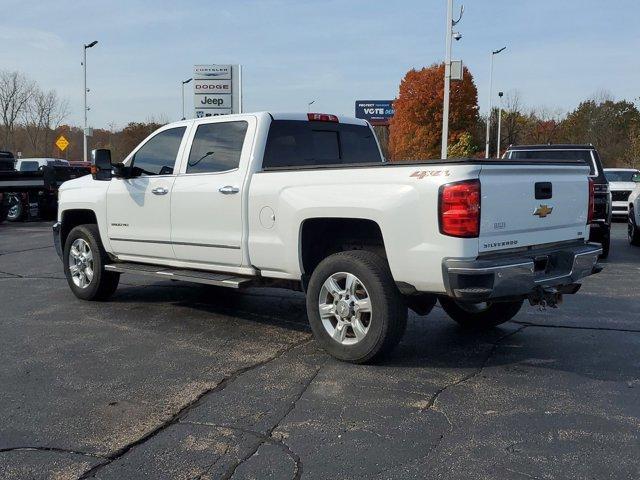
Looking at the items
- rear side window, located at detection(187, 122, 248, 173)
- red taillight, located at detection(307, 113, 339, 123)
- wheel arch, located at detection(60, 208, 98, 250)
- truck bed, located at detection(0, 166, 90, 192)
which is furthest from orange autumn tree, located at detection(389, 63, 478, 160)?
rear side window, located at detection(187, 122, 248, 173)

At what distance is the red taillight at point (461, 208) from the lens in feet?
14.8

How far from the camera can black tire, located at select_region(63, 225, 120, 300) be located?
7594 mm

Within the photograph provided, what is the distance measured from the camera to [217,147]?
21.1 ft

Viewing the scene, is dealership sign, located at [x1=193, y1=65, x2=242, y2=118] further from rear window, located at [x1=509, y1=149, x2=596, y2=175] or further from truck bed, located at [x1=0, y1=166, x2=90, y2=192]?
rear window, located at [x1=509, y1=149, x2=596, y2=175]

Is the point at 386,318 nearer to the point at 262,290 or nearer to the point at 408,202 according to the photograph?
the point at 408,202

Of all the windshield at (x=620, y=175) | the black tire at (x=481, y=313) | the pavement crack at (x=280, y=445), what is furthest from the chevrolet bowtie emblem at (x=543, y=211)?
the windshield at (x=620, y=175)

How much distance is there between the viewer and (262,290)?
856 cm

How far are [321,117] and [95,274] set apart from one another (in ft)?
10.3

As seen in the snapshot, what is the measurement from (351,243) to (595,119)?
59.6 meters

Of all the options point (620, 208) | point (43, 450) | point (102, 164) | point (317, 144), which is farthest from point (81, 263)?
point (620, 208)

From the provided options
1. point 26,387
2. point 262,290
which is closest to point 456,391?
point 26,387

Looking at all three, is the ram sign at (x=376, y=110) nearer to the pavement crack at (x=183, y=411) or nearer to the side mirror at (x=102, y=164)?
the side mirror at (x=102, y=164)

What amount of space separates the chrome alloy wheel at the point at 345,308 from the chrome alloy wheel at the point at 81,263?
11.6ft

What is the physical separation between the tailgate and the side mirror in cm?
415
